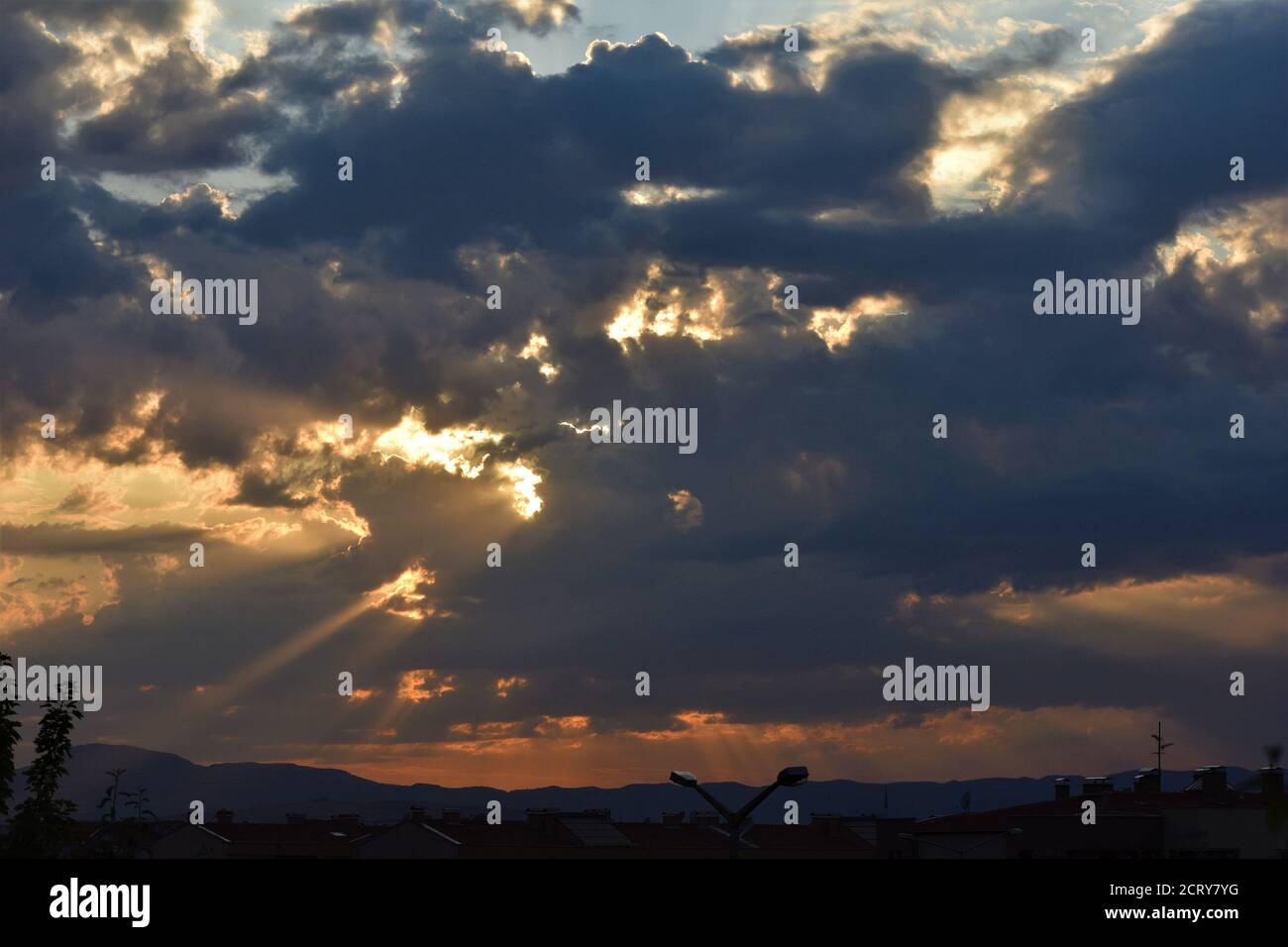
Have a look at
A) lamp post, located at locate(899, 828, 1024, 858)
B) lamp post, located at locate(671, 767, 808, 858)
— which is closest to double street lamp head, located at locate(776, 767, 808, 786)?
lamp post, located at locate(671, 767, 808, 858)

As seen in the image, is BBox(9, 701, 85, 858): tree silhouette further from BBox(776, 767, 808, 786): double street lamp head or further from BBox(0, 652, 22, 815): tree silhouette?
BBox(776, 767, 808, 786): double street lamp head

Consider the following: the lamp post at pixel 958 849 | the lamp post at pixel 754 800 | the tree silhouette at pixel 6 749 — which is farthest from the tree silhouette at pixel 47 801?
the lamp post at pixel 958 849

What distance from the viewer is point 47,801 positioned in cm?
4922

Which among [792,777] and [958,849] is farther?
[958,849]

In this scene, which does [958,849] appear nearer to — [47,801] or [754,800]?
[754,800]

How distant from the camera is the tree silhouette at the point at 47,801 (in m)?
48.7

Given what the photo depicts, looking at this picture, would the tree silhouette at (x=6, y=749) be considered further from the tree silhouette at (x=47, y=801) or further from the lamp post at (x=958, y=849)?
the lamp post at (x=958, y=849)

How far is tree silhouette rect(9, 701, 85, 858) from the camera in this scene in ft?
Result: 160

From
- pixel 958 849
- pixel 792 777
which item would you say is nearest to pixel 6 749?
pixel 792 777

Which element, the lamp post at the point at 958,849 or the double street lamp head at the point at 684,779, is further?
the lamp post at the point at 958,849
